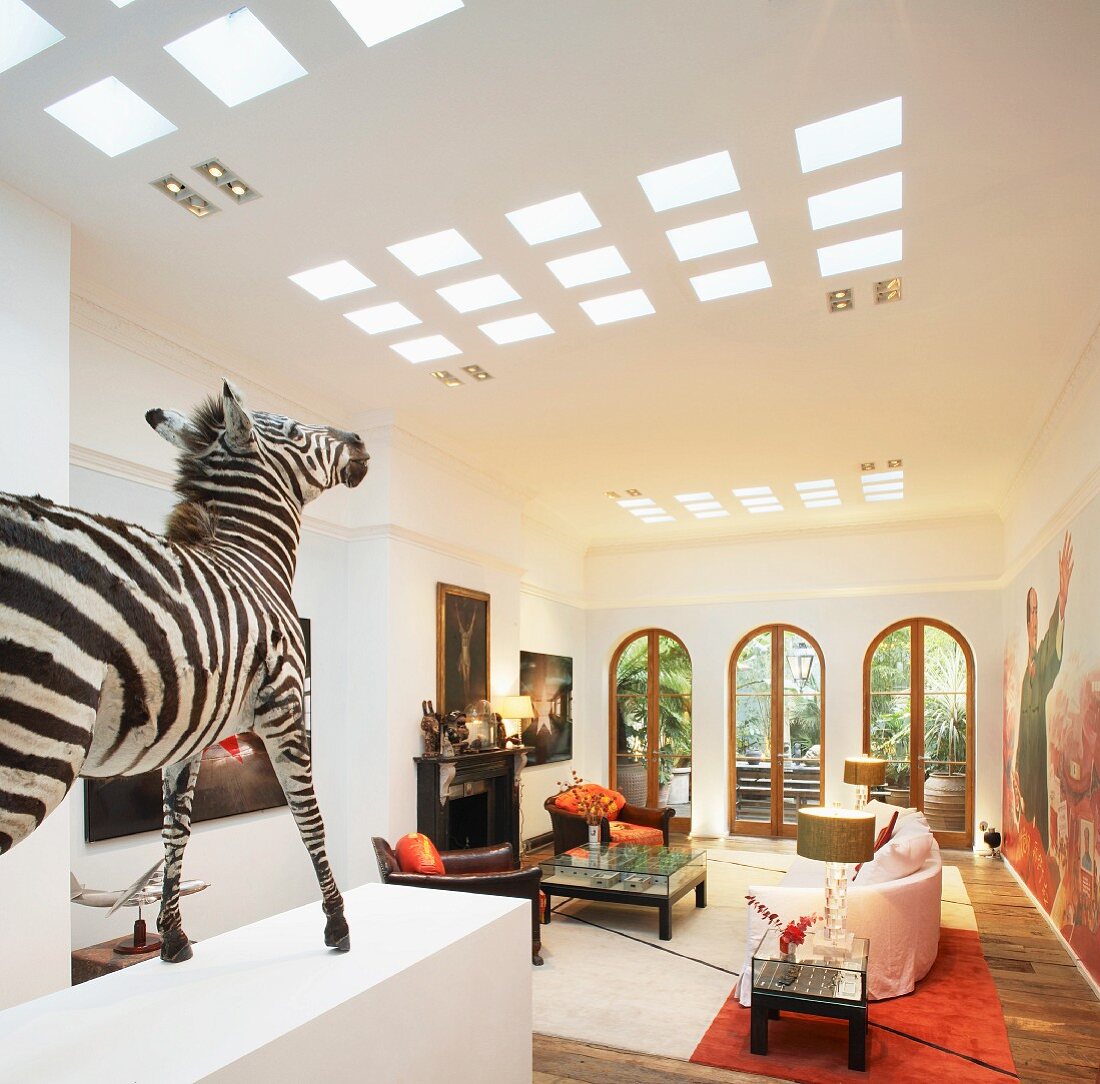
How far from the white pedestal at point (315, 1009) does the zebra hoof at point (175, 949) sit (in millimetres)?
27

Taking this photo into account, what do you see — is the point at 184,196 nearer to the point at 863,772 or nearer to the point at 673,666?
the point at 863,772

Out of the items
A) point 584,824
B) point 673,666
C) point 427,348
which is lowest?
point 584,824

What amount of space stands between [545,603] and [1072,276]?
23.6 feet

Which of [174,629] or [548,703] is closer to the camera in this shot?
[174,629]

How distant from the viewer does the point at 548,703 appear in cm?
1065

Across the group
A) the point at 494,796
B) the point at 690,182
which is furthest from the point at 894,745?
the point at 690,182

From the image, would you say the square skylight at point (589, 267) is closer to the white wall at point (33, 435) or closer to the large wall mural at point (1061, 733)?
the white wall at point (33, 435)

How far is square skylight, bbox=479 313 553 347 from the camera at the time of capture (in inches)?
212

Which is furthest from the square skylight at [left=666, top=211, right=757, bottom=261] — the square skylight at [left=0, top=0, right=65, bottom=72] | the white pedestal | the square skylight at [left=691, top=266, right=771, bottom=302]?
the white pedestal

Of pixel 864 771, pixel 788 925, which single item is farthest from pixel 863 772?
pixel 788 925

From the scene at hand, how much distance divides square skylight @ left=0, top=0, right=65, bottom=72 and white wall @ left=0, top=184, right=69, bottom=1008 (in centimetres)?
94

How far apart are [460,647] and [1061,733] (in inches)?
188

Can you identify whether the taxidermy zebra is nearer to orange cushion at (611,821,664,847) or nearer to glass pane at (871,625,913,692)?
orange cushion at (611,821,664,847)

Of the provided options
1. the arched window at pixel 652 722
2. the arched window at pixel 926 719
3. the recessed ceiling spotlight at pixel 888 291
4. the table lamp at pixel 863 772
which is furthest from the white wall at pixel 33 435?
the arched window at pixel 926 719
